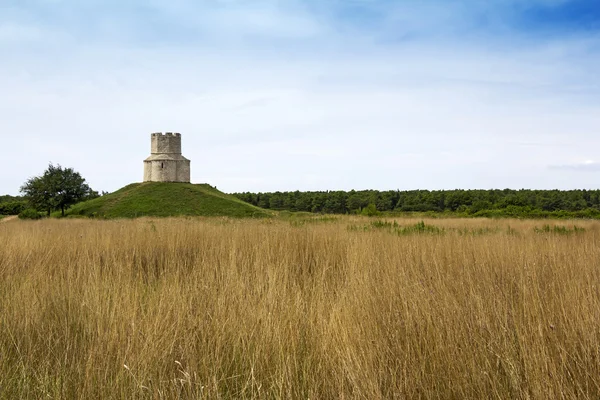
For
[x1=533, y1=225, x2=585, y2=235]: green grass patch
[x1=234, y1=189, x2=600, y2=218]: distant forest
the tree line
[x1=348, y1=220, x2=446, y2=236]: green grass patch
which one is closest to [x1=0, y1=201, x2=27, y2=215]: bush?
the tree line

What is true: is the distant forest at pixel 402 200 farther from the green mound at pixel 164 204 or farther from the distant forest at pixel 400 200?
the green mound at pixel 164 204

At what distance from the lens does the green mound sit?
46.4 m

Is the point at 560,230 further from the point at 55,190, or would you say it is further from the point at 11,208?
the point at 11,208

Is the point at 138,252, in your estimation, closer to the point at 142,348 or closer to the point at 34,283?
the point at 34,283

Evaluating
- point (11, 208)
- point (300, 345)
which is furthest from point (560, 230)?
point (11, 208)

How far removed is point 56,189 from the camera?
4762 cm

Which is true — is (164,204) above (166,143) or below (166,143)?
below

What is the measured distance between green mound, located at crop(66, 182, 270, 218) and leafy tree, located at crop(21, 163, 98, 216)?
3.93 ft

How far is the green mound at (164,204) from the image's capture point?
Answer: 46.4 m

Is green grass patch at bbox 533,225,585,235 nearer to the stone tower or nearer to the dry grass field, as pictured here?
the dry grass field

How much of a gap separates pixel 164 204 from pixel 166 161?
31.1 ft

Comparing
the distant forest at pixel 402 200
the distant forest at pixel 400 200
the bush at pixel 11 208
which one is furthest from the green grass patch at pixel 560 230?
the distant forest at pixel 402 200

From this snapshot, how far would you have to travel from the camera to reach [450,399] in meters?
2.87

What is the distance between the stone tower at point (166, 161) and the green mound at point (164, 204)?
196 centimetres
